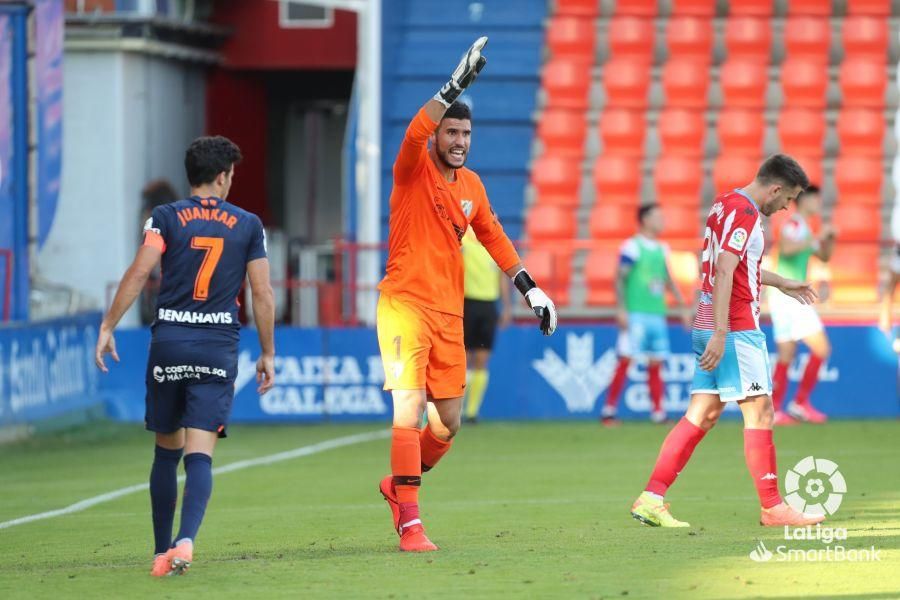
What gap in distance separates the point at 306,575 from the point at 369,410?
34.4ft

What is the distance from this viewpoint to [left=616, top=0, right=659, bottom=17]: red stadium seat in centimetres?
2231

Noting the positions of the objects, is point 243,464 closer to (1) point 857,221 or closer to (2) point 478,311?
(2) point 478,311

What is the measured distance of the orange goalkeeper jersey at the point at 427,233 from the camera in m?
7.65

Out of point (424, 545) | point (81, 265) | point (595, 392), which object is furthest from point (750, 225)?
point (81, 265)

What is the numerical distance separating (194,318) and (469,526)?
92.3 inches

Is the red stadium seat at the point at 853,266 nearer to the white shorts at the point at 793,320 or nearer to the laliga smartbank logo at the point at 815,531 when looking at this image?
the white shorts at the point at 793,320

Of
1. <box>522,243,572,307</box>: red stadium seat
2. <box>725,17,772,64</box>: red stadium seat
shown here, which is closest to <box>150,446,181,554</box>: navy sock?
<box>522,243,572,307</box>: red stadium seat

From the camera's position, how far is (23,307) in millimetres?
15562

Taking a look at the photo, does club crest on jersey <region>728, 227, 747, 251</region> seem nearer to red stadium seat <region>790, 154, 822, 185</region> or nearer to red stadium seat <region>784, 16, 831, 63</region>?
red stadium seat <region>790, 154, 822, 185</region>

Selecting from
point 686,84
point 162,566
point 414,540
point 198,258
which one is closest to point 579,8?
point 686,84

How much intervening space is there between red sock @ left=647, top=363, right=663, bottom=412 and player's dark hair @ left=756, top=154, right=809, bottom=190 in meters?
7.99

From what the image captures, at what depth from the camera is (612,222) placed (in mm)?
20281

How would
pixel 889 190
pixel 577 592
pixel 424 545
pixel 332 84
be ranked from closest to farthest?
pixel 577 592 < pixel 424 545 < pixel 889 190 < pixel 332 84

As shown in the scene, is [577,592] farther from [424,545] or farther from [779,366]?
[779,366]
